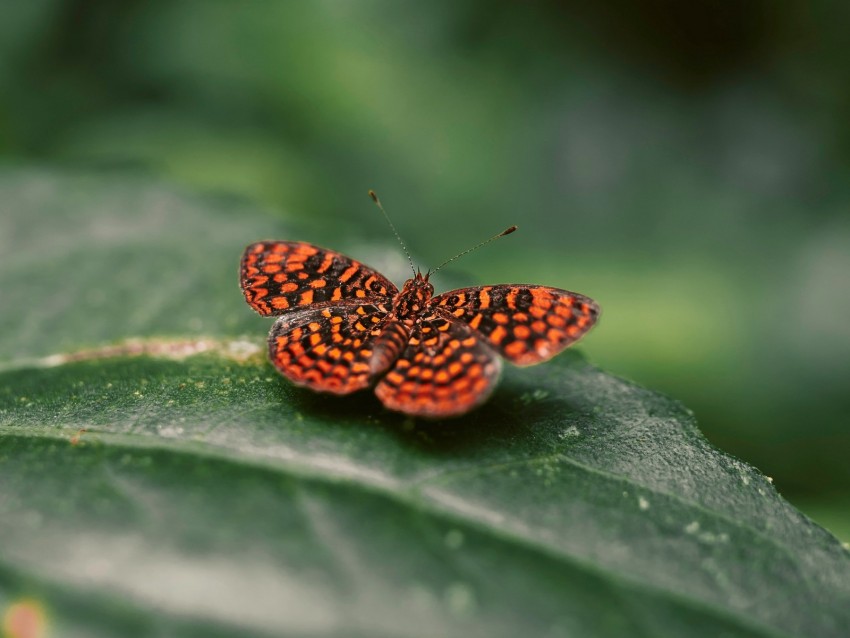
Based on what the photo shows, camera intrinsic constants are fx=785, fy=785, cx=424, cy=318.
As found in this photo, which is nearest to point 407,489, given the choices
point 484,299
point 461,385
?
point 461,385

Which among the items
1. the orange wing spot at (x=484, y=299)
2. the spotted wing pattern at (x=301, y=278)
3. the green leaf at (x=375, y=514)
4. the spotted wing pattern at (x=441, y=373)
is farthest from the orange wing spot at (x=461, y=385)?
the spotted wing pattern at (x=301, y=278)

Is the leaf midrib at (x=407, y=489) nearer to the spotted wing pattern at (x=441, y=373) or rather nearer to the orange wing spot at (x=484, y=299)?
the spotted wing pattern at (x=441, y=373)

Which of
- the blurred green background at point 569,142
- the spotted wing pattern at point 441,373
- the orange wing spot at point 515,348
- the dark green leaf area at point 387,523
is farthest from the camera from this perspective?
the blurred green background at point 569,142

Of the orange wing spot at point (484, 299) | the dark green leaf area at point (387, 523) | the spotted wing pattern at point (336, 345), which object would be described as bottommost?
the dark green leaf area at point (387, 523)

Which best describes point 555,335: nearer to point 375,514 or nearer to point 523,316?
point 523,316

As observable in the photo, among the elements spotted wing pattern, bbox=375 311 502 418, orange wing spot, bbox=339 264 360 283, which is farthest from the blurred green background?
spotted wing pattern, bbox=375 311 502 418

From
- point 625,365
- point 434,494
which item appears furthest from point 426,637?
point 625,365

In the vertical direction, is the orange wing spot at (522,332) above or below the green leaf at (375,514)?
above

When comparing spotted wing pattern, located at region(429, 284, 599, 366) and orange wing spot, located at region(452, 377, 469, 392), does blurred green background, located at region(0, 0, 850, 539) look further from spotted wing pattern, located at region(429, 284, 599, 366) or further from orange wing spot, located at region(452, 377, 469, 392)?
orange wing spot, located at region(452, 377, 469, 392)

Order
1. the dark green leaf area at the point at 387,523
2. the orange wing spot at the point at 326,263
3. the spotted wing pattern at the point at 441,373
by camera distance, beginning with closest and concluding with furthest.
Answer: the dark green leaf area at the point at 387,523 < the spotted wing pattern at the point at 441,373 < the orange wing spot at the point at 326,263
